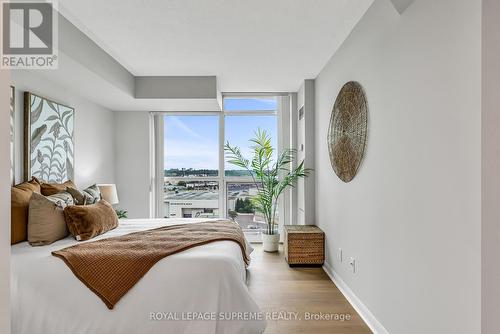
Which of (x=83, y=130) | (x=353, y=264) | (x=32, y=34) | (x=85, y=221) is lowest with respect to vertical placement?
(x=353, y=264)

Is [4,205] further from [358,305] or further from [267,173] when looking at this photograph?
[267,173]

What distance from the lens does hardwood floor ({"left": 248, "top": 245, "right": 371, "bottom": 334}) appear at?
8.06ft

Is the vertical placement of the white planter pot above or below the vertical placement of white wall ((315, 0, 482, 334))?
below

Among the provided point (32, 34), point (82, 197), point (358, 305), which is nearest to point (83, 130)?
point (82, 197)

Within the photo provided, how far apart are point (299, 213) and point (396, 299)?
295 cm

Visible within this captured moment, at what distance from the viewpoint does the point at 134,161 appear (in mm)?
5176

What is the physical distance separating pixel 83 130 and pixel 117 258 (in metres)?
2.64

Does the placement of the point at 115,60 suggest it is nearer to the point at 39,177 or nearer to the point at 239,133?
the point at 39,177

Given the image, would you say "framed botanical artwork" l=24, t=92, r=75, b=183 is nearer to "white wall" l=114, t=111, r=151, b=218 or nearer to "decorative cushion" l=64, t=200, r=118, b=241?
"decorative cushion" l=64, t=200, r=118, b=241

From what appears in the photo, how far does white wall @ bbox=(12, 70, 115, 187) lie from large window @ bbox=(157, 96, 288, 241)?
0.89 metres
